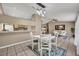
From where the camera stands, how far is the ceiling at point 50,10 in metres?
1.63

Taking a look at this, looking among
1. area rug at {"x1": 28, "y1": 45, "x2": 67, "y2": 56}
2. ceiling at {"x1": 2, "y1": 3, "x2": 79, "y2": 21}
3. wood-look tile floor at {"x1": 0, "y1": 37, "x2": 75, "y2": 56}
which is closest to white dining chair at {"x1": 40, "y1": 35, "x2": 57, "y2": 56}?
area rug at {"x1": 28, "y1": 45, "x2": 67, "y2": 56}

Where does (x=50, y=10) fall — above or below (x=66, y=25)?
above

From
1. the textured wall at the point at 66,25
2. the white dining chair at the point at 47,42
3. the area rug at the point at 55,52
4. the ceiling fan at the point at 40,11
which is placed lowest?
the area rug at the point at 55,52

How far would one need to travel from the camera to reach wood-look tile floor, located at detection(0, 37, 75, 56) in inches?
63.3

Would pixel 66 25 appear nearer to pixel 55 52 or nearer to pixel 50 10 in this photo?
pixel 50 10

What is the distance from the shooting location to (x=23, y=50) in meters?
1.69

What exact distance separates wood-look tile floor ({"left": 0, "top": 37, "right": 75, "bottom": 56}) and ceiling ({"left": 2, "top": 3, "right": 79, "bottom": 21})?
53 cm

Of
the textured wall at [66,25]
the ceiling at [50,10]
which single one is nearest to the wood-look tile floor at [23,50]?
the textured wall at [66,25]

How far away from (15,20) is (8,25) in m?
0.16

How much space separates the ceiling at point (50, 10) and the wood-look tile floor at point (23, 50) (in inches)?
20.9

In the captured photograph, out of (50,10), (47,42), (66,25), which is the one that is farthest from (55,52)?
(50,10)

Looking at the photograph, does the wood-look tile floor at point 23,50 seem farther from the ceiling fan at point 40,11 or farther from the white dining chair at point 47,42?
the ceiling fan at point 40,11

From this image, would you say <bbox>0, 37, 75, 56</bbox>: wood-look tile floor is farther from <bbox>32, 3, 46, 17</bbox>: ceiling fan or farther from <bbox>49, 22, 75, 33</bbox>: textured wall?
<bbox>32, 3, 46, 17</bbox>: ceiling fan

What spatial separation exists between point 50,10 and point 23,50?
37.4 inches
